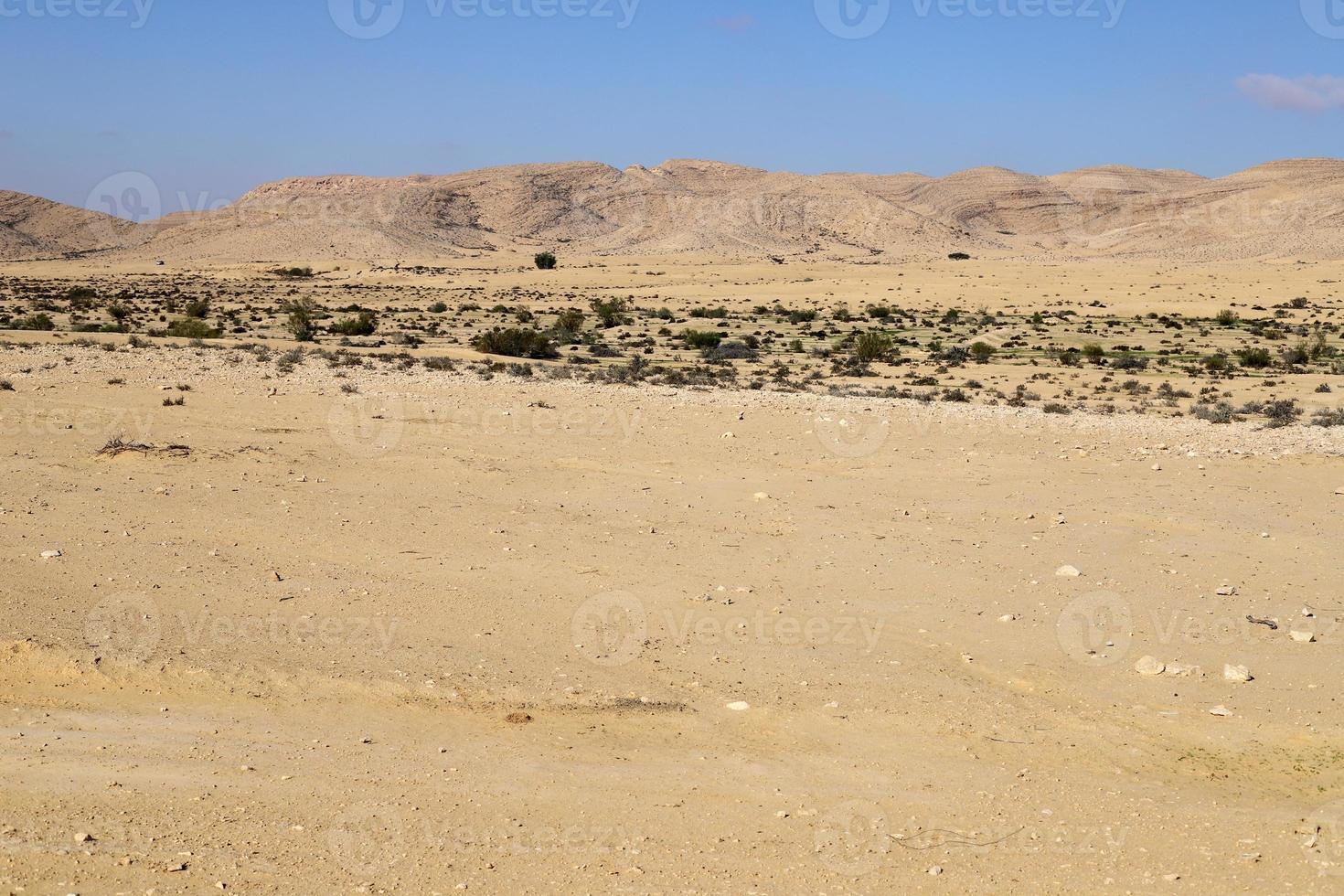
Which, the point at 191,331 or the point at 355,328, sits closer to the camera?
the point at 191,331

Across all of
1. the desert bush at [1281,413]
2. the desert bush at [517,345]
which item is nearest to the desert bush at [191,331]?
the desert bush at [517,345]

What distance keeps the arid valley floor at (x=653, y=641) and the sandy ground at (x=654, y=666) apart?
32 millimetres

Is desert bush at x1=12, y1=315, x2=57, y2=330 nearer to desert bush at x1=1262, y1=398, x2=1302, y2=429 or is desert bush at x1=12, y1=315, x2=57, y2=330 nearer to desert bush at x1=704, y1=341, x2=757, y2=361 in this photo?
desert bush at x1=704, y1=341, x2=757, y2=361

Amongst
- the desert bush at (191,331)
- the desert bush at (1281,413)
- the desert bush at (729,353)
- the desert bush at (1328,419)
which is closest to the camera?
the desert bush at (1281,413)

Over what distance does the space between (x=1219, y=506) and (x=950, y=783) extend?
733 centimetres

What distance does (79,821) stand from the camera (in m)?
5.51

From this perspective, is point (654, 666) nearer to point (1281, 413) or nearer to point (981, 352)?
point (1281, 413)

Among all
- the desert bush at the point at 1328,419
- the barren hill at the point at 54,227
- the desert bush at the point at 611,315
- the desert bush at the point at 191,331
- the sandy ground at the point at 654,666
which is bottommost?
the sandy ground at the point at 654,666

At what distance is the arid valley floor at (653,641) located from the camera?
5.64m

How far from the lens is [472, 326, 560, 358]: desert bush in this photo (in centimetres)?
2797

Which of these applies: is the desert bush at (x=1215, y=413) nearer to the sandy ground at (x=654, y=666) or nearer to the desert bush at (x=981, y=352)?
the sandy ground at (x=654, y=666)

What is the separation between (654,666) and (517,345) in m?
20.5

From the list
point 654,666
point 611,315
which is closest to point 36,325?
point 611,315

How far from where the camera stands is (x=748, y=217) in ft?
433
